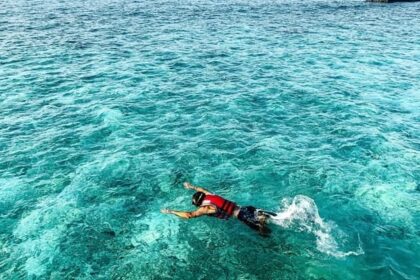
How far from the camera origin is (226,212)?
62.3ft

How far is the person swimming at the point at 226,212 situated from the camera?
60.8ft

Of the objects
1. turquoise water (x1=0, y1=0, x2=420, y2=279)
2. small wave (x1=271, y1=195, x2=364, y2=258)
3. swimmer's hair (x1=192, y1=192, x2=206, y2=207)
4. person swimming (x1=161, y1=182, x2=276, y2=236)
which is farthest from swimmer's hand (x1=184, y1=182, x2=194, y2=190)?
small wave (x1=271, y1=195, x2=364, y2=258)

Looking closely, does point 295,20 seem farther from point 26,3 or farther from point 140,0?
point 26,3

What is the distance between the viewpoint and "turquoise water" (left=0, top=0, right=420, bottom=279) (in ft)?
58.7

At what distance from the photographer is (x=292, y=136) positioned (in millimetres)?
27750

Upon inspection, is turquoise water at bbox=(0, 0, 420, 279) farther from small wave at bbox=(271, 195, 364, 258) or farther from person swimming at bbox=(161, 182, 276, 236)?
person swimming at bbox=(161, 182, 276, 236)

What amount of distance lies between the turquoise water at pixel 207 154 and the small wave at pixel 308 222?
9 centimetres

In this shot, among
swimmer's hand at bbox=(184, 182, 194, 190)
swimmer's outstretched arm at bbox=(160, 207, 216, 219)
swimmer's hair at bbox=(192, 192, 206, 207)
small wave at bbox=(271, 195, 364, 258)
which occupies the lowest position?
small wave at bbox=(271, 195, 364, 258)

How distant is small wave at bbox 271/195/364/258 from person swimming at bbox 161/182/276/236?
1.13 metres

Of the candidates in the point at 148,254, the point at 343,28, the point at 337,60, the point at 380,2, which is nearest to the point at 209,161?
the point at 148,254

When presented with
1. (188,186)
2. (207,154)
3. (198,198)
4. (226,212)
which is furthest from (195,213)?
(207,154)

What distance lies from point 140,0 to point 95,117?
194 ft

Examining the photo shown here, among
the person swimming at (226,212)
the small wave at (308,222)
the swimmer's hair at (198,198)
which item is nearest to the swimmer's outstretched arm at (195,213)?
the person swimming at (226,212)

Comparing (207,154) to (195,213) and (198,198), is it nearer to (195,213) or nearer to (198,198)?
(198,198)
